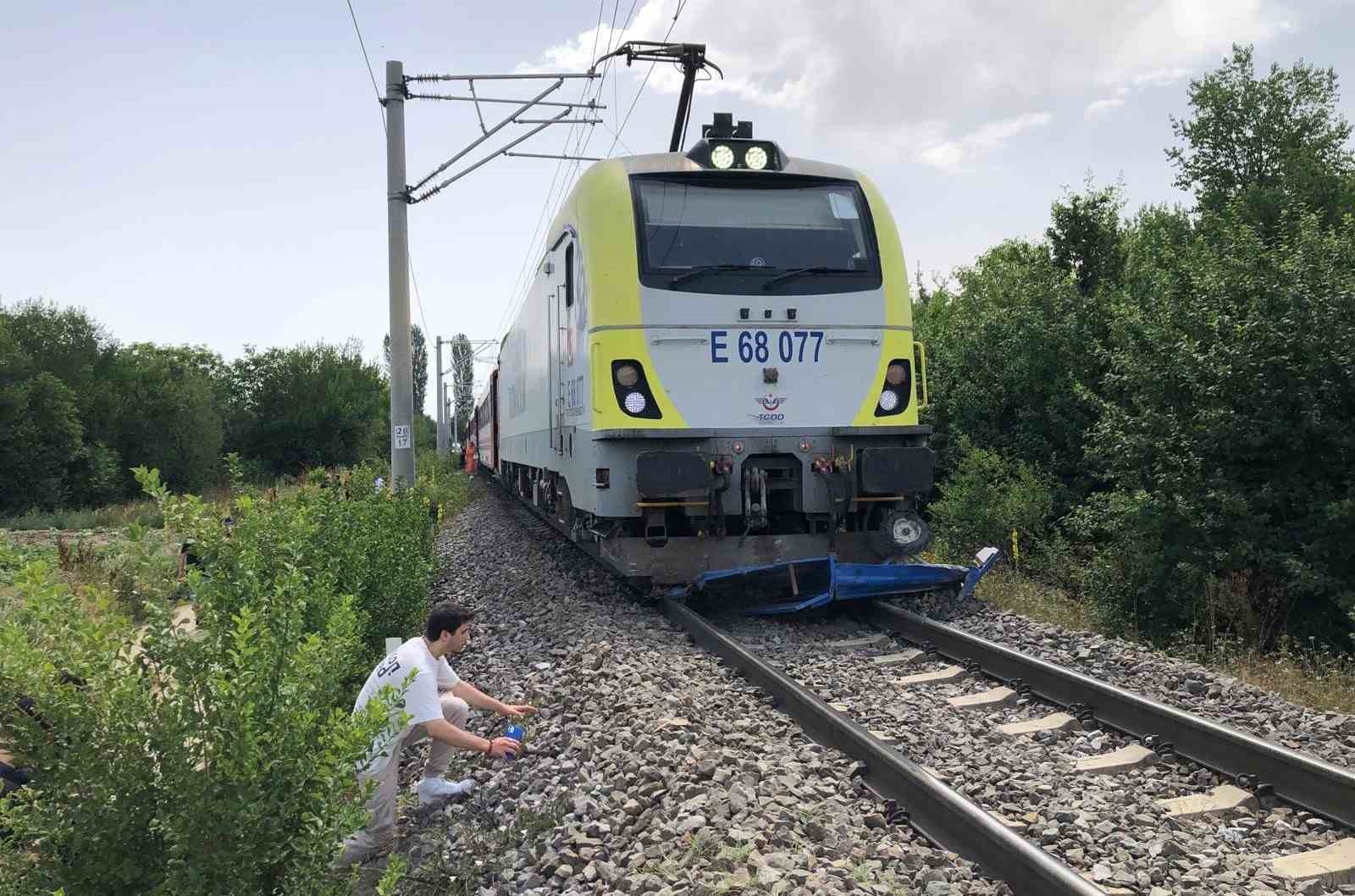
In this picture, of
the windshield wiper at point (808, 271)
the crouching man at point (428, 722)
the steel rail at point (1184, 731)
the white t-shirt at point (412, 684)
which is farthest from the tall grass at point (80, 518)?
the steel rail at point (1184, 731)

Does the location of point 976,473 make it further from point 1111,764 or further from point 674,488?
point 1111,764

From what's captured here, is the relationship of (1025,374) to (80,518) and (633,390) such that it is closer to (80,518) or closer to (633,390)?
(633,390)

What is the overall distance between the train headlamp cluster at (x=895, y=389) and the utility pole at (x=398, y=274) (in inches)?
296

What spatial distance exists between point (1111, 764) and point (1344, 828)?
966 millimetres

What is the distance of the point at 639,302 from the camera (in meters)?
7.86

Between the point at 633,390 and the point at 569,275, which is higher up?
Answer: the point at 569,275

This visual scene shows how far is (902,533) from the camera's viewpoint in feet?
26.9

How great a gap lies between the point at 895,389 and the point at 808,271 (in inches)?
47.9

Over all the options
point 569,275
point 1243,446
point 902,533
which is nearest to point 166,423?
point 569,275

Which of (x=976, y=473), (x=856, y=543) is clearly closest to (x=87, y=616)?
(x=856, y=543)

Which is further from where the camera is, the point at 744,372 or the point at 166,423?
the point at 166,423

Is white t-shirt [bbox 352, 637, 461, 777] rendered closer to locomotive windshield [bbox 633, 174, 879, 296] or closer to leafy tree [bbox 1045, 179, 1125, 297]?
locomotive windshield [bbox 633, 174, 879, 296]

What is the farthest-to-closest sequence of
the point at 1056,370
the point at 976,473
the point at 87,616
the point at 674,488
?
the point at 1056,370 → the point at 976,473 → the point at 674,488 → the point at 87,616

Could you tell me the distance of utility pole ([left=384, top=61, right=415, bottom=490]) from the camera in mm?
13781
